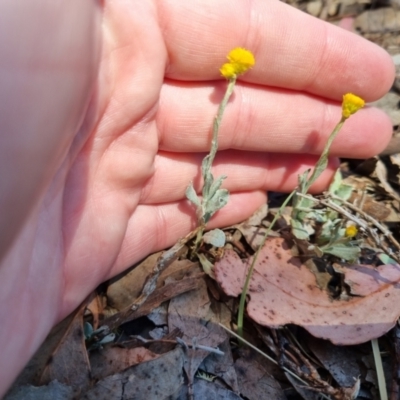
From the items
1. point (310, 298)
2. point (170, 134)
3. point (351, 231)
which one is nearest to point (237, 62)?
point (170, 134)


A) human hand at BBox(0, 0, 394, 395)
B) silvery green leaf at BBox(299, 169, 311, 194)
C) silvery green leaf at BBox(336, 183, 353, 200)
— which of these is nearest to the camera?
human hand at BBox(0, 0, 394, 395)

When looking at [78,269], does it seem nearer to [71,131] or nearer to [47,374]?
[47,374]

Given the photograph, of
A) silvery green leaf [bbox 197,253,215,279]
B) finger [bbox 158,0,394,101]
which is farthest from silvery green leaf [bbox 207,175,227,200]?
finger [bbox 158,0,394,101]

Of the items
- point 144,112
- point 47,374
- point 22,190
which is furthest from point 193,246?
point 22,190

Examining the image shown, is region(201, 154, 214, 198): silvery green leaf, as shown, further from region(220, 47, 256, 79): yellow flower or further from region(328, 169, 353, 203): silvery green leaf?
region(328, 169, 353, 203): silvery green leaf

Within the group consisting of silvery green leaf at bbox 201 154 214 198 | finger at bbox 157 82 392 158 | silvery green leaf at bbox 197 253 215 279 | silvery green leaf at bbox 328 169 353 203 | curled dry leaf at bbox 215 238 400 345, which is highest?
finger at bbox 157 82 392 158

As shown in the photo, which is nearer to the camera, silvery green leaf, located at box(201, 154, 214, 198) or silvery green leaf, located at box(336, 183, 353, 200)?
silvery green leaf, located at box(201, 154, 214, 198)
